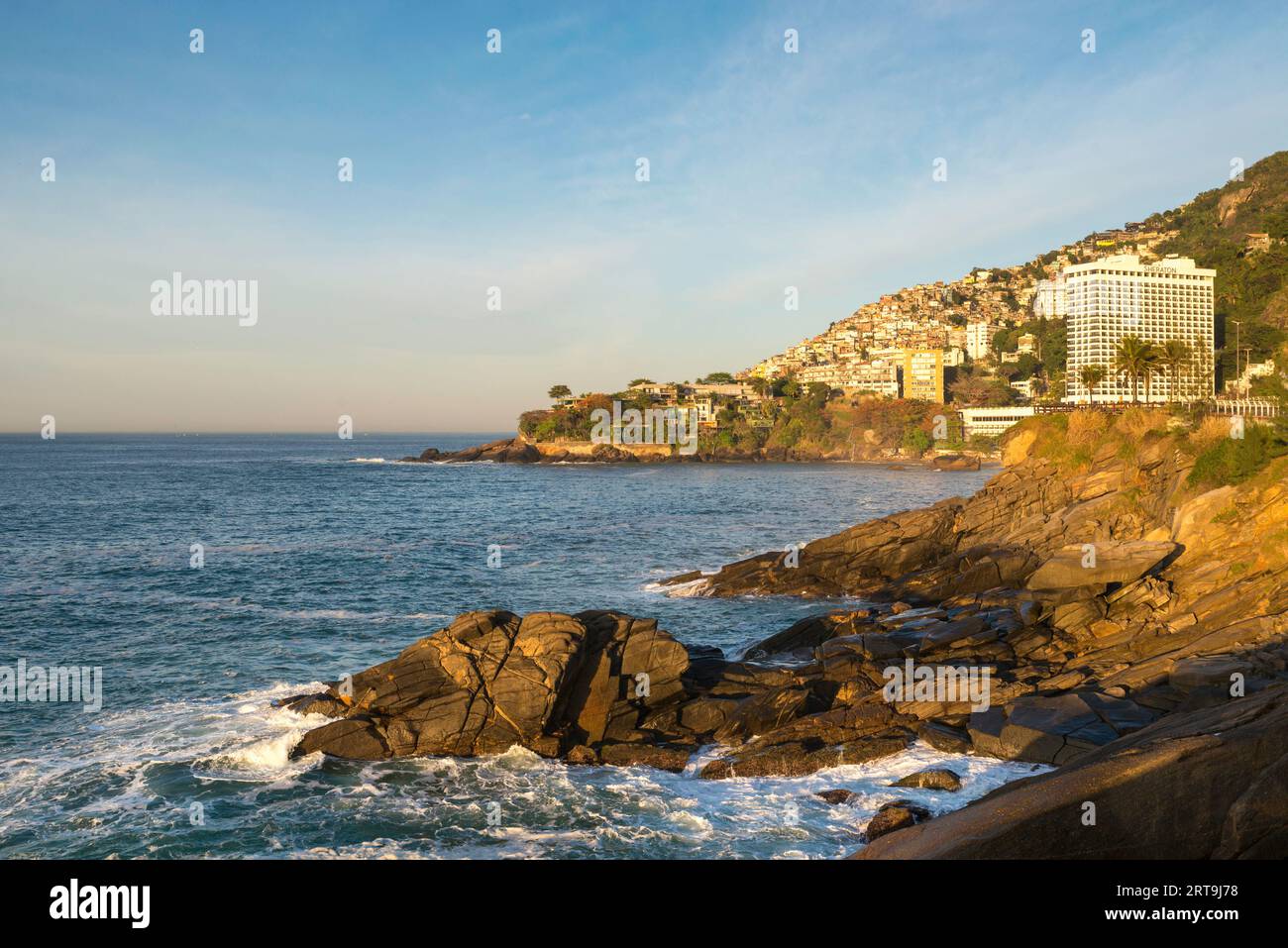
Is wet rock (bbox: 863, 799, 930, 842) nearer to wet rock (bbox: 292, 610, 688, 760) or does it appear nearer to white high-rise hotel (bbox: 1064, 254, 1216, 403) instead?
wet rock (bbox: 292, 610, 688, 760)

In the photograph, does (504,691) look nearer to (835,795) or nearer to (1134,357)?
(835,795)

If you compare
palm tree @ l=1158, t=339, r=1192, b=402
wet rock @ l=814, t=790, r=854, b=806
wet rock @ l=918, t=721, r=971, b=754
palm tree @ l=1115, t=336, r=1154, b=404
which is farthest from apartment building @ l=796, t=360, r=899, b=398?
wet rock @ l=814, t=790, r=854, b=806

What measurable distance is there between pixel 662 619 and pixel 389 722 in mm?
14120

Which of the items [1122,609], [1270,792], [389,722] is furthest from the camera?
[1122,609]

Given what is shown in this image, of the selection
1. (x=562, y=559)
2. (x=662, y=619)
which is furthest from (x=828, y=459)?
(x=662, y=619)

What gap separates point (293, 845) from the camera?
1499 cm

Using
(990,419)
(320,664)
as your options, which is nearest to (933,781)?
(320,664)

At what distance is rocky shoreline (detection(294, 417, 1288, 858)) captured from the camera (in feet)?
32.1

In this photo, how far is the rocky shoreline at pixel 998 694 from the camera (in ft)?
32.1

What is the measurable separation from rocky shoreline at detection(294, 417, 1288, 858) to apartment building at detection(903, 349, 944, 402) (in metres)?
152

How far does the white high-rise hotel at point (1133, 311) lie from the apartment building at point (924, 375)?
6831cm

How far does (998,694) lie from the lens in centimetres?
2059
